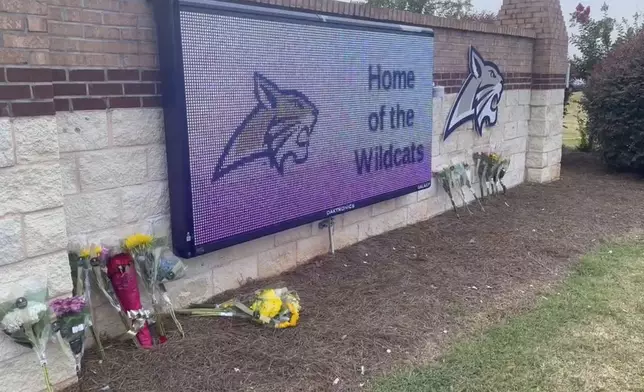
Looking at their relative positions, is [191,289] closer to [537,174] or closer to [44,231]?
[44,231]

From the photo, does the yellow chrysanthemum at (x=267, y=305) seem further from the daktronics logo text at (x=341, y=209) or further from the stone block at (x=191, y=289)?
the daktronics logo text at (x=341, y=209)

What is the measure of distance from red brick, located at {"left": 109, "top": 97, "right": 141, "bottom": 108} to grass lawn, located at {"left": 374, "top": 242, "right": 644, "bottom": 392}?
6.96ft

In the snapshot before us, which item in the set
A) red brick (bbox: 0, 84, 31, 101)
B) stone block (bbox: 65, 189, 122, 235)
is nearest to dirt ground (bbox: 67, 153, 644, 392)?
stone block (bbox: 65, 189, 122, 235)

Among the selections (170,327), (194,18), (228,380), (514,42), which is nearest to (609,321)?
(228,380)

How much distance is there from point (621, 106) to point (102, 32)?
8.23m

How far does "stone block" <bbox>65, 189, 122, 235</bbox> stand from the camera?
10.8 feet

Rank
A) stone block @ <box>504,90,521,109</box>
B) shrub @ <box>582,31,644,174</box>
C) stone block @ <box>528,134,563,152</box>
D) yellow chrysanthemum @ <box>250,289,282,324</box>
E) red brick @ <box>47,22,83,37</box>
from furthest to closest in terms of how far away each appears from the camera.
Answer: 1. shrub @ <box>582,31,644,174</box>
2. stone block @ <box>528,134,563,152</box>
3. stone block @ <box>504,90,521,109</box>
4. yellow chrysanthemum @ <box>250,289,282,324</box>
5. red brick @ <box>47,22,83,37</box>

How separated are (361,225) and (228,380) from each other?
265 centimetres

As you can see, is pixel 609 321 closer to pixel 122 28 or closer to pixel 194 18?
pixel 194 18

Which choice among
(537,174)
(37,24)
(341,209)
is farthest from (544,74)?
(37,24)

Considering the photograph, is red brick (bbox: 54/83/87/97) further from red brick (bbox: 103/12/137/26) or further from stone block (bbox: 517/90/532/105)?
stone block (bbox: 517/90/532/105)

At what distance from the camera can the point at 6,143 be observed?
8.80 ft

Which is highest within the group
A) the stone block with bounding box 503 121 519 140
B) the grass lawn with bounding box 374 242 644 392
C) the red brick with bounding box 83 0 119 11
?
the red brick with bounding box 83 0 119 11

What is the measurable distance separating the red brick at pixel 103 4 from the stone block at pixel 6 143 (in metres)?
0.92
